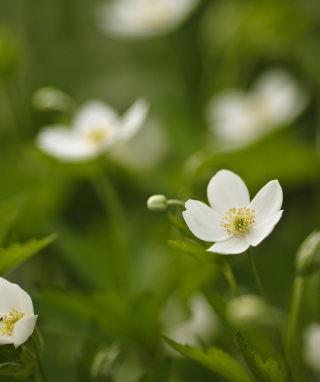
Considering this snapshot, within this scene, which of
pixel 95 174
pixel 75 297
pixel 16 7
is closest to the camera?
pixel 75 297

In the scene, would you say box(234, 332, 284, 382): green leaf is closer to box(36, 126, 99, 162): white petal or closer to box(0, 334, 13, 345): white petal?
box(0, 334, 13, 345): white petal

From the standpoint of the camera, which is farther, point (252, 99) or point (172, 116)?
point (252, 99)

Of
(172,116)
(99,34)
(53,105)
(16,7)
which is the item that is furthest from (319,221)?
(16,7)

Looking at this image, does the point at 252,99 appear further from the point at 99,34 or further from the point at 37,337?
the point at 37,337

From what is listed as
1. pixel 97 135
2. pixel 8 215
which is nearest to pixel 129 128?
pixel 97 135

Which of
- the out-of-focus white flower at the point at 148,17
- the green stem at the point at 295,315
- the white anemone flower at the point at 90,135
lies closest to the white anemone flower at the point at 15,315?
the green stem at the point at 295,315

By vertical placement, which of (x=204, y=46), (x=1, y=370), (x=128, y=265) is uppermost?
(x=204, y=46)

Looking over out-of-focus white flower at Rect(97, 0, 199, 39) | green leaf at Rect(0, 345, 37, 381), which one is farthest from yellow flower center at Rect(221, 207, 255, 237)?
out-of-focus white flower at Rect(97, 0, 199, 39)

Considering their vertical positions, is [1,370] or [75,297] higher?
[75,297]
